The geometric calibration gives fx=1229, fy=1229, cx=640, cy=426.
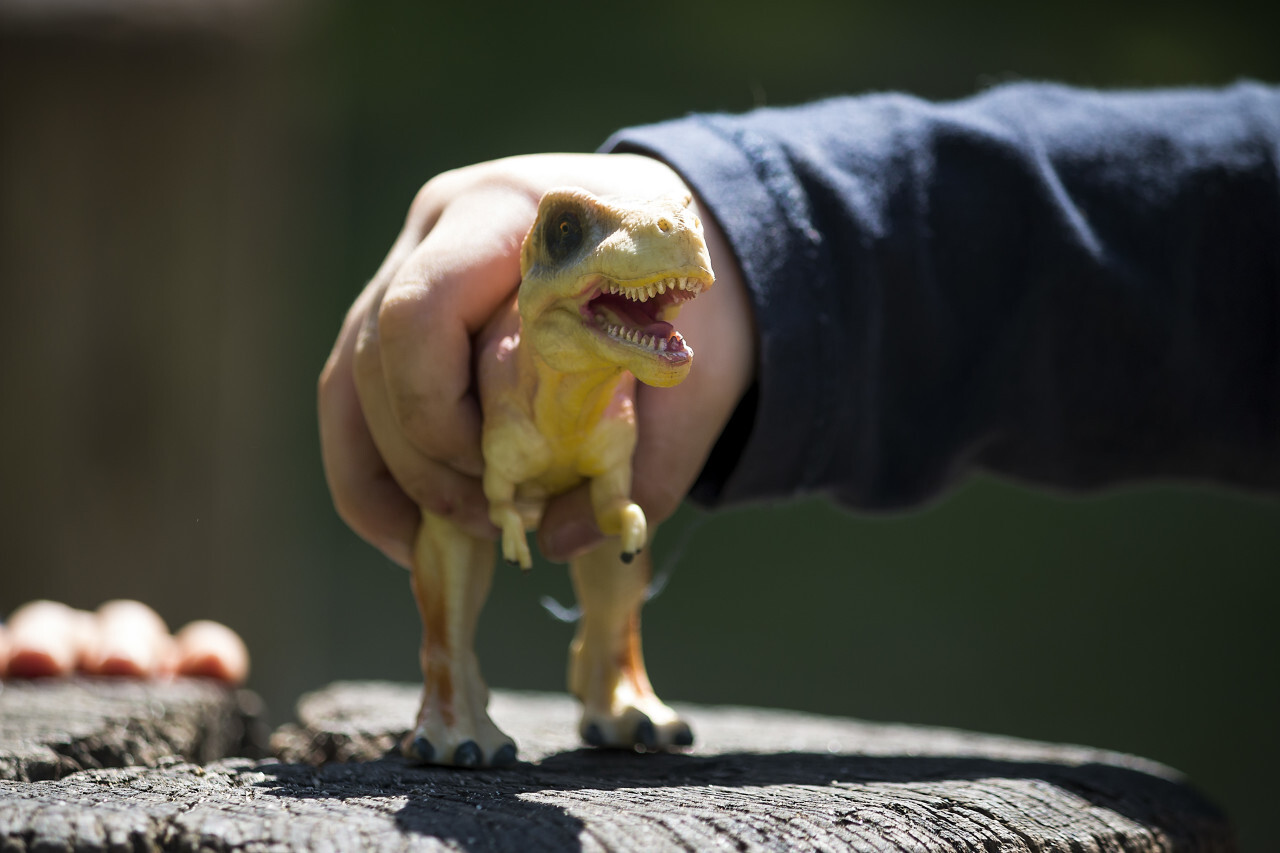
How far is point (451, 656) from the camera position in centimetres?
129

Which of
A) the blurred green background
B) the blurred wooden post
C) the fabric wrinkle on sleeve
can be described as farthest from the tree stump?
the blurred wooden post

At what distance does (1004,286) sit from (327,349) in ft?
11.0

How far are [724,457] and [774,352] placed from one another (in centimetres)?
16

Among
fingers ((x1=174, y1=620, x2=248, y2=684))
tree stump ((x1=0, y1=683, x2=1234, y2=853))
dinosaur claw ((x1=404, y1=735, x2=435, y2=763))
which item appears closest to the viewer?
tree stump ((x1=0, y1=683, x2=1234, y2=853))

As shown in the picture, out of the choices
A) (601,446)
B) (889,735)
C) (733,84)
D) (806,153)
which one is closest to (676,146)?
(806,153)

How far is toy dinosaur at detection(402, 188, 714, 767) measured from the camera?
1.07 meters

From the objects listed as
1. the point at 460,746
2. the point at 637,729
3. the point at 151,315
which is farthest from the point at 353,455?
the point at 151,315

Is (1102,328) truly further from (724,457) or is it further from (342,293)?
(342,293)

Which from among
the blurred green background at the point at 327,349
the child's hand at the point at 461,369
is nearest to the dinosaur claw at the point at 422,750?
the child's hand at the point at 461,369

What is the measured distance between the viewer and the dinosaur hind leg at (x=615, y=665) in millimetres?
1430

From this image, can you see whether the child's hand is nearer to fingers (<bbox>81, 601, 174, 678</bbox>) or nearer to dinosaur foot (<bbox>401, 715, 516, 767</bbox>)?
dinosaur foot (<bbox>401, 715, 516, 767</bbox>)

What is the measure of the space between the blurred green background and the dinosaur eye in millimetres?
2851

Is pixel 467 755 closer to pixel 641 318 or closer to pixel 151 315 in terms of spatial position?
pixel 641 318

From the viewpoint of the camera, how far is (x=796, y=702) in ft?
13.5
